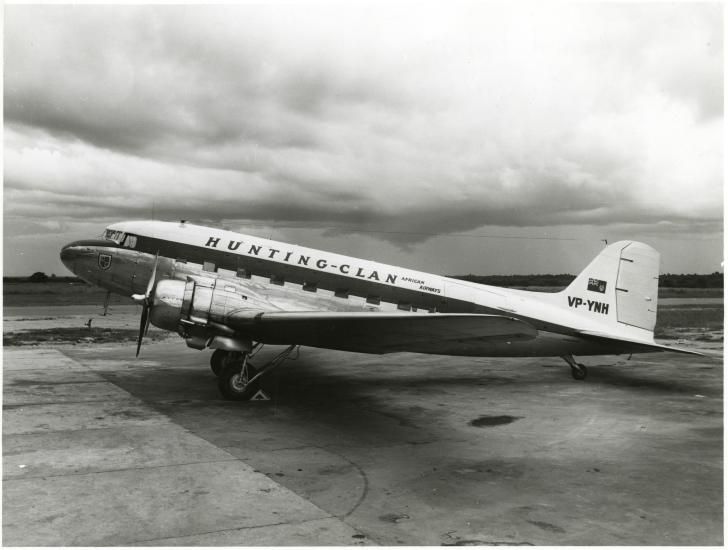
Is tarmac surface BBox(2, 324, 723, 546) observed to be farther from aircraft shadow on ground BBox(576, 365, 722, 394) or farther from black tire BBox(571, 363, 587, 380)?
black tire BBox(571, 363, 587, 380)

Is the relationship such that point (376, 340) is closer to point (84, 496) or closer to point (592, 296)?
point (84, 496)

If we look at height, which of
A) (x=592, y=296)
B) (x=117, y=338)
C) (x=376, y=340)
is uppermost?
(x=592, y=296)

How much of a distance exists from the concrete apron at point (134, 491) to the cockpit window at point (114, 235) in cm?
377

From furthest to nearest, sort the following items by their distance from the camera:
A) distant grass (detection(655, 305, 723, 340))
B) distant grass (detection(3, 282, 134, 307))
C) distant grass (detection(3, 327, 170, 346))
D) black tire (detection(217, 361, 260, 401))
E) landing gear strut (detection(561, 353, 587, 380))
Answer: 1. distant grass (detection(3, 282, 134, 307))
2. distant grass (detection(655, 305, 723, 340))
3. distant grass (detection(3, 327, 170, 346))
4. landing gear strut (detection(561, 353, 587, 380))
5. black tire (detection(217, 361, 260, 401))

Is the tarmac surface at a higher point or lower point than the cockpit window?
lower

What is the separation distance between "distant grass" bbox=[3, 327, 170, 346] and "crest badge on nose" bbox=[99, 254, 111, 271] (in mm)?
7993

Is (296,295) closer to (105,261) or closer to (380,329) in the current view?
(380,329)

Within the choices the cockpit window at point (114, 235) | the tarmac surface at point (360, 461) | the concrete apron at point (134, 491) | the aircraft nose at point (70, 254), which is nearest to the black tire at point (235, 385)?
the tarmac surface at point (360, 461)

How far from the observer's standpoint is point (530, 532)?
475 cm

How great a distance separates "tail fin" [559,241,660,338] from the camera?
12195mm

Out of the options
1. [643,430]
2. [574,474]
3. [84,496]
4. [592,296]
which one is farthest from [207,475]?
[592,296]

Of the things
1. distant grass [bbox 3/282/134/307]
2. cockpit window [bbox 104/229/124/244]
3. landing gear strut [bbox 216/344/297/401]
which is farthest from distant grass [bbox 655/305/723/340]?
distant grass [bbox 3/282/134/307]

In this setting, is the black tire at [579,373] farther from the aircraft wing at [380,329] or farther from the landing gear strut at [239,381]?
the landing gear strut at [239,381]

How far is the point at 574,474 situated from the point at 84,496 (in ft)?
17.4
